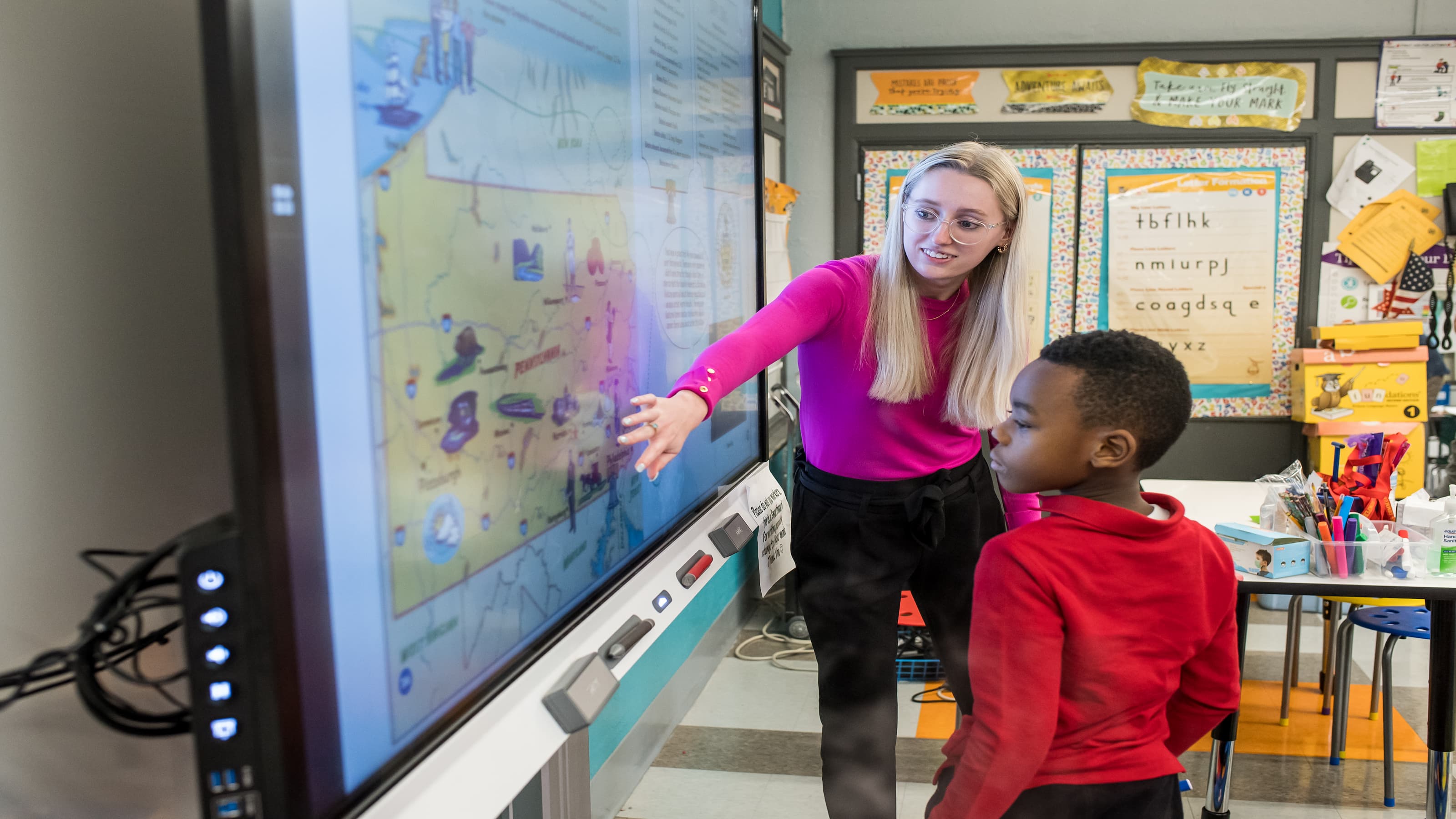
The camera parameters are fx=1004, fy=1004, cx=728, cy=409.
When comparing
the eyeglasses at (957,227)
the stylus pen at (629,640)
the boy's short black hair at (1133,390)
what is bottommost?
the stylus pen at (629,640)

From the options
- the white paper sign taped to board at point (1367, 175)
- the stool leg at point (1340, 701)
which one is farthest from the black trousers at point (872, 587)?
the white paper sign taped to board at point (1367, 175)

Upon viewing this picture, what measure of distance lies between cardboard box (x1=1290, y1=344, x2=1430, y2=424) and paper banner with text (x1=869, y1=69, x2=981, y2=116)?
156cm

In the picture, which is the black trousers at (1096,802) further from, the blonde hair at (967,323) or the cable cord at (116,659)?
the cable cord at (116,659)

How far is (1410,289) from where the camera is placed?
3656mm

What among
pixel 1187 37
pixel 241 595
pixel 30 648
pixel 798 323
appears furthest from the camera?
pixel 1187 37

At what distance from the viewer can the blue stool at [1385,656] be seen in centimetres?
228

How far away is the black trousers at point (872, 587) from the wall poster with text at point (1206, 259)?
2.44m

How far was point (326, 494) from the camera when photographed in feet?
2.08

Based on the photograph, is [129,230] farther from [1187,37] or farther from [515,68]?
[1187,37]

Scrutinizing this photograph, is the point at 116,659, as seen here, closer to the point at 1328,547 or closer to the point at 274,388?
the point at 274,388

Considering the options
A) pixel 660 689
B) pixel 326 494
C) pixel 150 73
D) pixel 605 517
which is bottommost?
pixel 660 689

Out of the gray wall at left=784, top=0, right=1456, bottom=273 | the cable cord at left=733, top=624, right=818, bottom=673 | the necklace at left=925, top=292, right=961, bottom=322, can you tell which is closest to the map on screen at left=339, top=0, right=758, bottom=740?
the necklace at left=925, top=292, right=961, bottom=322

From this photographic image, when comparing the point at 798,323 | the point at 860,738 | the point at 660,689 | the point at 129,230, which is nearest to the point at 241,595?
the point at 129,230

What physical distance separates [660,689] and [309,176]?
223cm
